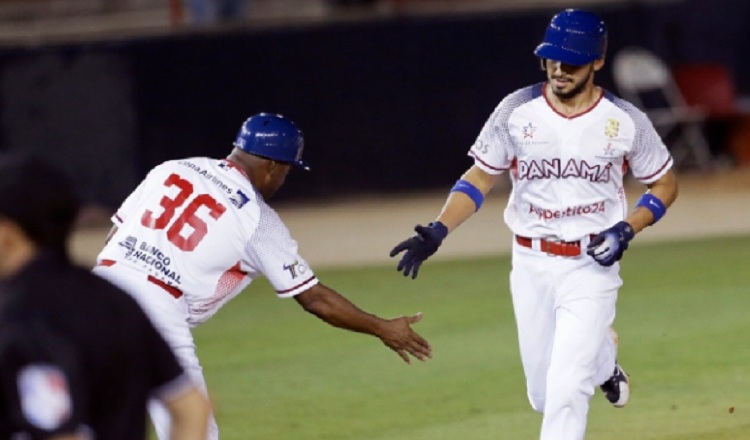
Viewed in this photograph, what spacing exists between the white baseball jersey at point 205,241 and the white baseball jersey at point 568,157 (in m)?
1.25

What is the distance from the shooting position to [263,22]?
18891 mm

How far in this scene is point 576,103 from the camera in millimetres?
7176

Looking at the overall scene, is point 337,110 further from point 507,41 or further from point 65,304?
point 65,304

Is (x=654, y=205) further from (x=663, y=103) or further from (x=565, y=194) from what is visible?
(x=663, y=103)

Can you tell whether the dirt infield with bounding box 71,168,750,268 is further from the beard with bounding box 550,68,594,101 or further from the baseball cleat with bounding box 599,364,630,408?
the beard with bounding box 550,68,594,101

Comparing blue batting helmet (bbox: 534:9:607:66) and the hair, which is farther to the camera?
blue batting helmet (bbox: 534:9:607:66)

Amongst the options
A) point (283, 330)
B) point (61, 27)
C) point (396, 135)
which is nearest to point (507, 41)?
point (396, 135)

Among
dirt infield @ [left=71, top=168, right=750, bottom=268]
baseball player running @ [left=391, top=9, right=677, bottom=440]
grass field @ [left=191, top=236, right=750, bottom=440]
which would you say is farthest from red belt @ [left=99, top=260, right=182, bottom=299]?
dirt infield @ [left=71, top=168, right=750, bottom=268]

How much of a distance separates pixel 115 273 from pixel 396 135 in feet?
43.1

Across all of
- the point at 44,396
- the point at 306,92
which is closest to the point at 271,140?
the point at 44,396

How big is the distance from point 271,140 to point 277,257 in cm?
57

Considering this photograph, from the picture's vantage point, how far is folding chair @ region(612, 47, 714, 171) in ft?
67.1

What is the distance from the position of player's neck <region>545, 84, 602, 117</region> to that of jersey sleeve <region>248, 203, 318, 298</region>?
1.49 meters

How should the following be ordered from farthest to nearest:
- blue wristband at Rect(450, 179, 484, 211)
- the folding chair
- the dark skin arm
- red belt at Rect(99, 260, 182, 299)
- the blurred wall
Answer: the folding chair, the blurred wall, blue wristband at Rect(450, 179, 484, 211), the dark skin arm, red belt at Rect(99, 260, 182, 299)
